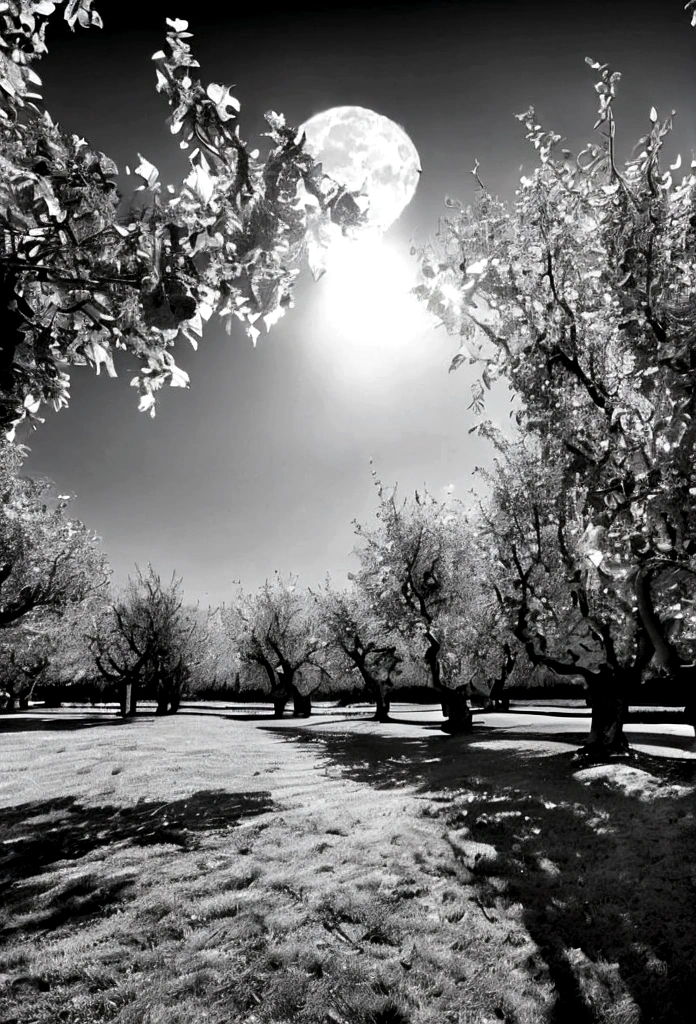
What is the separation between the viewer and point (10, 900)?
17.2ft

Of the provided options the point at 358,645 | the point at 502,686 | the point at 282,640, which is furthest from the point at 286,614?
the point at 502,686

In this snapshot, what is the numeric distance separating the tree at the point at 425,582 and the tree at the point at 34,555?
17816mm

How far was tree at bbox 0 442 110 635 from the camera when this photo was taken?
2567cm

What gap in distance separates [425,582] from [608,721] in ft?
42.6

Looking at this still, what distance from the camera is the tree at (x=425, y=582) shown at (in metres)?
27.0

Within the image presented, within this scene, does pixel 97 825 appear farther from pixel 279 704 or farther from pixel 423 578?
pixel 279 704

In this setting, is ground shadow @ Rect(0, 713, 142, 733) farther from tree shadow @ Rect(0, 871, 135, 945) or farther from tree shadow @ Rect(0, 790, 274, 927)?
tree shadow @ Rect(0, 871, 135, 945)

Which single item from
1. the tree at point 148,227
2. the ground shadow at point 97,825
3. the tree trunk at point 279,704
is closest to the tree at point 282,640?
the tree trunk at point 279,704

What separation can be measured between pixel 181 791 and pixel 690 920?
362 inches

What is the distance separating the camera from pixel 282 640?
162 ft

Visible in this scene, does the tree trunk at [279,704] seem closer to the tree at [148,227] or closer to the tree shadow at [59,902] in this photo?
the tree shadow at [59,902]

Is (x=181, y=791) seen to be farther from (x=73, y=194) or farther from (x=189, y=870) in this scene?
→ (x=73, y=194)

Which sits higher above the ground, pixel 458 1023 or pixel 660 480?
pixel 660 480

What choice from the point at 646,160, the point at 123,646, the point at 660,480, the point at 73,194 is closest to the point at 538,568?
the point at 660,480
